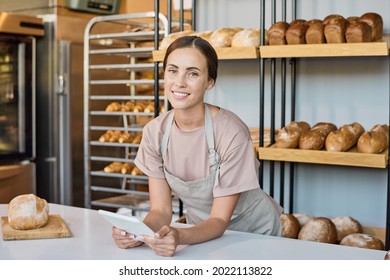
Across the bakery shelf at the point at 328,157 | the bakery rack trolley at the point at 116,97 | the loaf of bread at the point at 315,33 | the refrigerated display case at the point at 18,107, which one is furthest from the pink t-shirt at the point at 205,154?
the refrigerated display case at the point at 18,107

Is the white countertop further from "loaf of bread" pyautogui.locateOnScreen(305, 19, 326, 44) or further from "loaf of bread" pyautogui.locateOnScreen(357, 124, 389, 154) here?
"loaf of bread" pyautogui.locateOnScreen(305, 19, 326, 44)

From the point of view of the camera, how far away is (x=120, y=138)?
4184 mm

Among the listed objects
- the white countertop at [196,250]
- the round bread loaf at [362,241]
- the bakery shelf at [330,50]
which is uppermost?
the bakery shelf at [330,50]

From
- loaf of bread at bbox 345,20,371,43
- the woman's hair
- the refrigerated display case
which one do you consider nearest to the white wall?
loaf of bread at bbox 345,20,371,43

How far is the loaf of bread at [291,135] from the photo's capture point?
9.87 ft

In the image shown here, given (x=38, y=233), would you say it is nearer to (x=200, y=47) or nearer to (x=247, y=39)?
(x=200, y=47)

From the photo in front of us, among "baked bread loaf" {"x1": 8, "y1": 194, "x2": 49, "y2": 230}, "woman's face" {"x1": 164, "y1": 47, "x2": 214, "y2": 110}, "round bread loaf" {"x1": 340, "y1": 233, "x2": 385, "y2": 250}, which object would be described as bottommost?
"round bread loaf" {"x1": 340, "y1": 233, "x2": 385, "y2": 250}

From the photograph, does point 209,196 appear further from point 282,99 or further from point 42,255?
point 282,99

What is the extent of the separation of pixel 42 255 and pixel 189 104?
615 millimetres

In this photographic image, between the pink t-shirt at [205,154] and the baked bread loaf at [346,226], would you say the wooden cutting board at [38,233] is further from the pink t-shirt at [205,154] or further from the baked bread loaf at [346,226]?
the baked bread loaf at [346,226]

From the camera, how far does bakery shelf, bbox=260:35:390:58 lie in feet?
8.91

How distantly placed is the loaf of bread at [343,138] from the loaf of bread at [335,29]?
42 cm

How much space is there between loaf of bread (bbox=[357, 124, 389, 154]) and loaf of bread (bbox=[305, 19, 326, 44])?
50 centimetres

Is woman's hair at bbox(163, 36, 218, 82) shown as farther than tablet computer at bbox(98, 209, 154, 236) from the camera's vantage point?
Yes
